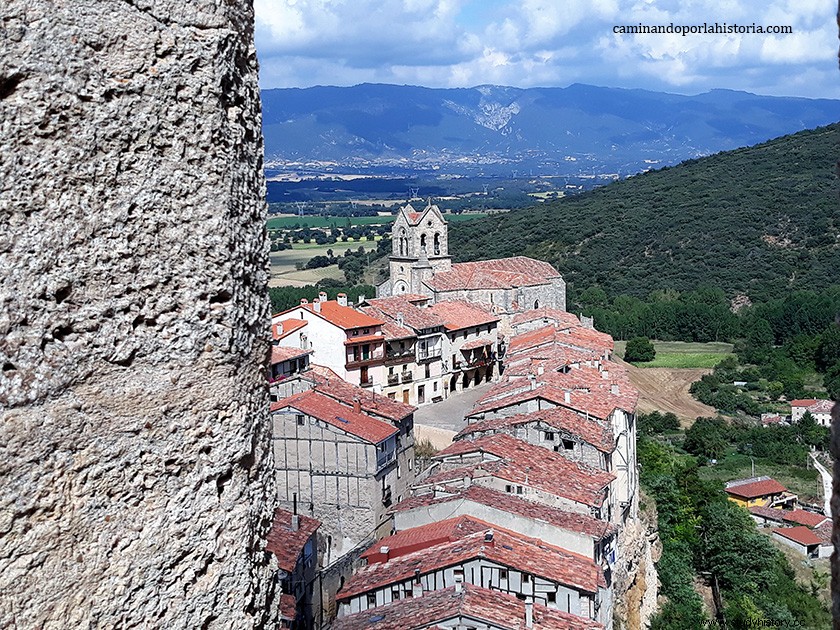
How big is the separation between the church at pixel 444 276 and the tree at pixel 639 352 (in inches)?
621

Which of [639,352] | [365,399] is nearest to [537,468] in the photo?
[365,399]

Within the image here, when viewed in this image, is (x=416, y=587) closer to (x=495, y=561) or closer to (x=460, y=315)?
(x=495, y=561)

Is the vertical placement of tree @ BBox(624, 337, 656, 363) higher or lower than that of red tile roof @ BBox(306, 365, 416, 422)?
lower

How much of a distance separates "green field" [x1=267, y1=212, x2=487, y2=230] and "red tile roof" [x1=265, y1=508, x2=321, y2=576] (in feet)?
441

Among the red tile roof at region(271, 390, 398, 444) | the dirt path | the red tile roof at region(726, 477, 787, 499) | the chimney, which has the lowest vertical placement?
the dirt path

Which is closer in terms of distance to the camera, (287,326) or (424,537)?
(424,537)

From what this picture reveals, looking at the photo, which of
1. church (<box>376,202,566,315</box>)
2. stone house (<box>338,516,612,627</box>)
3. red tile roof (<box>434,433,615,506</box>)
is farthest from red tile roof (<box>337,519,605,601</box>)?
church (<box>376,202,566,315</box>)

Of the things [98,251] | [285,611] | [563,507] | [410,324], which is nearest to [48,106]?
[98,251]

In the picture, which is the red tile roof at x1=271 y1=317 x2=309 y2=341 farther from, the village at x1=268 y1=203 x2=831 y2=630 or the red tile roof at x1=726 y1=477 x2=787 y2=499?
the red tile roof at x1=726 y1=477 x2=787 y2=499

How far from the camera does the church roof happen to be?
149ft

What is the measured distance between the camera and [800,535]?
34.6 metres

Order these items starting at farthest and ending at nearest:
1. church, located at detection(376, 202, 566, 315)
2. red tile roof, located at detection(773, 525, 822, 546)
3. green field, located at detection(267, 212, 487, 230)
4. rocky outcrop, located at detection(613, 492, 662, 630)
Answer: green field, located at detection(267, 212, 487, 230) < church, located at detection(376, 202, 566, 315) < red tile roof, located at detection(773, 525, 822, 546) < rocky outcrop, located at detection(613, 492, 662, 630)

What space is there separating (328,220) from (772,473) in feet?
440

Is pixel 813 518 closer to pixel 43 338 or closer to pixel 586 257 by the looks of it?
pixel 43 338
